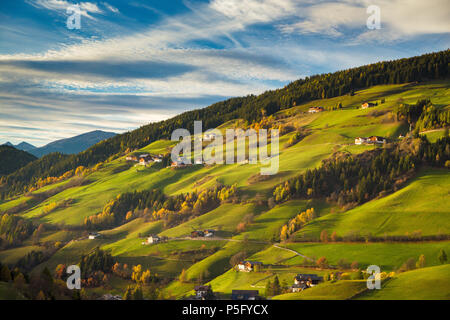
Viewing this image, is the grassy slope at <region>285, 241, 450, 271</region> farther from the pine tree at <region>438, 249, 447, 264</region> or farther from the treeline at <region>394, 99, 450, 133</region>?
the treeline at <region>394, 99, 450, 133</region>

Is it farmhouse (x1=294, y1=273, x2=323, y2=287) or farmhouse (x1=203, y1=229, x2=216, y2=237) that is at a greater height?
farmhouse (x1=203, y1=229, x2=216, y2=237)

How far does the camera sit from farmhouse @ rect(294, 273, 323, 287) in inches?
2916

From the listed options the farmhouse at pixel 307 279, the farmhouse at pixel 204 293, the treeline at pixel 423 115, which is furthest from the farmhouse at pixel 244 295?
the treeline at pixel 423 115

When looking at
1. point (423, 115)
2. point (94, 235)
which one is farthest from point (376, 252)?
point (423, 115)

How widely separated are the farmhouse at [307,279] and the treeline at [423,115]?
112945mm

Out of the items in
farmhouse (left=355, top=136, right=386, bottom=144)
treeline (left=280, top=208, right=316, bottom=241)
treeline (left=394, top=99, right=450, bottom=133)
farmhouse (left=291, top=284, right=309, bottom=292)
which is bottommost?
farmhouse (left=291, top=284, right=309, bottom=292)

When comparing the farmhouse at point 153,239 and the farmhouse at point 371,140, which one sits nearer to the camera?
the farmhouse at point 153,239

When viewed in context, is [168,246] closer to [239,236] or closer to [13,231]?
[239,236]

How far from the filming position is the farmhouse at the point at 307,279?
2916 inches

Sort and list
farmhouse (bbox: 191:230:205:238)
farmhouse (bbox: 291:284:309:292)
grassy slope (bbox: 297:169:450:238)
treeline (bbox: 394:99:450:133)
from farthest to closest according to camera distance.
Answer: treeline (bbox: 394:99:450:133) < farmhouse (bbox: 191:230:205:238) < grassy slope (bbox: 297:169:450:238) < farmhouse (bbox: 291:284:309:292)

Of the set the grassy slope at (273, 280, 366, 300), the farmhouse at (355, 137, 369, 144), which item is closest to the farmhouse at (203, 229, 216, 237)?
the grassy slope at (273, 280, 366, 300)

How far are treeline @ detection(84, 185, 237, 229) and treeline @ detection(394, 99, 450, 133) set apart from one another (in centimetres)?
9396

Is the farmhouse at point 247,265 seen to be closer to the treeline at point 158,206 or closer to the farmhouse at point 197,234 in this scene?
the farmhouse at point 197,234
